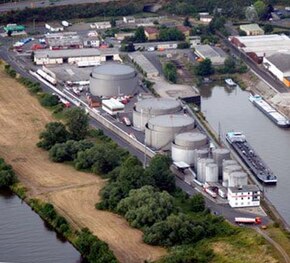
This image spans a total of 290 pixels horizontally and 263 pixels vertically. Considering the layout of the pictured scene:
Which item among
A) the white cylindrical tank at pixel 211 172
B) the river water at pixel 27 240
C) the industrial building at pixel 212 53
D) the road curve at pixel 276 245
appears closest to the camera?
the road curve at pixel 276 245

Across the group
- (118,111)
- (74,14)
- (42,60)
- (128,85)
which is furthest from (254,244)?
(74,14)

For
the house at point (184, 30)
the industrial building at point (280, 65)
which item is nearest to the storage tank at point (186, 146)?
the industrial building at point (280, 65)

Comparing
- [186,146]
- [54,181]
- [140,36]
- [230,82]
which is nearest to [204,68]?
[230,82]

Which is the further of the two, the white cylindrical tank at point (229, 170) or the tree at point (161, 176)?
the white cylindrical tank at point (229, 170)

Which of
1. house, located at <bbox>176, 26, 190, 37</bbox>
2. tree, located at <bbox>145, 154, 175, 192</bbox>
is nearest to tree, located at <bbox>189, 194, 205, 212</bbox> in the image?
tree, located at <bbox>145, 154, 175, 192</bbox>

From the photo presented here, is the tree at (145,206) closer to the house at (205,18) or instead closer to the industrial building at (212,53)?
the industrial building at (212,53)

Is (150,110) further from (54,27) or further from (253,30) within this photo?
(54,27)

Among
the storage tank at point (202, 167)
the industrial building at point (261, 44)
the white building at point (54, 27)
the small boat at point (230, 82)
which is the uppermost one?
the storage tank at point (202, 167)
